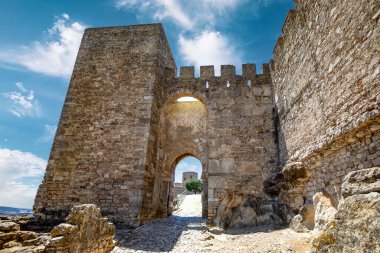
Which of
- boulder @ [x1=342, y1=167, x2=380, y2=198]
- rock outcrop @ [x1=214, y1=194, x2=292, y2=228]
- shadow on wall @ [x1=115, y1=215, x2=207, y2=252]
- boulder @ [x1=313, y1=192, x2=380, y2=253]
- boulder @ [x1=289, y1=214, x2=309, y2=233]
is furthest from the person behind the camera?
rock outcrop @ [x1=214, y1=194, x2=292, y2=228]

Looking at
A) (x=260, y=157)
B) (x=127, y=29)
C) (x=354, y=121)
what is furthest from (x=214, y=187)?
(x=127, y=29)

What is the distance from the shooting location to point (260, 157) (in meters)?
8.38

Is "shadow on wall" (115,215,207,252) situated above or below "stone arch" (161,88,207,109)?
below

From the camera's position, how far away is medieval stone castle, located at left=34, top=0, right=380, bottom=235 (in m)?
4.16

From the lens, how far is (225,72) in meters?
9.65

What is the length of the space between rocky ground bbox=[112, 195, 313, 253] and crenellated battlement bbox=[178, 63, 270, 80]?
5.84 meters

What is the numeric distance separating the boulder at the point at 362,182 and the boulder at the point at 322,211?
5.06 feet

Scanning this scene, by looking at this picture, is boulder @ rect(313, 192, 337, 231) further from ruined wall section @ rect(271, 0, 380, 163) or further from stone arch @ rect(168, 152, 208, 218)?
stone arch @ rect(168, 152, 208, 218)

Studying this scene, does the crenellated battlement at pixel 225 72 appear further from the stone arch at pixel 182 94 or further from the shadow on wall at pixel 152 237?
the shadow on wall at pixel 152 237

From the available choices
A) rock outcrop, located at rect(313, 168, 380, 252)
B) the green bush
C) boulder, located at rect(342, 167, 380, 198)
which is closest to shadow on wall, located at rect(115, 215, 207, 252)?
rock outcrop, located at rect(313, 168, 380, 252)

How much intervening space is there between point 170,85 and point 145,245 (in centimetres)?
636

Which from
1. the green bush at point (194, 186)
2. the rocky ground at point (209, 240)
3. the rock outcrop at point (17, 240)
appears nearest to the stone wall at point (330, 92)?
the rocky ground at point (209, 240)

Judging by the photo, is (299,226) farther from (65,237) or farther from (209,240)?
(65,237)

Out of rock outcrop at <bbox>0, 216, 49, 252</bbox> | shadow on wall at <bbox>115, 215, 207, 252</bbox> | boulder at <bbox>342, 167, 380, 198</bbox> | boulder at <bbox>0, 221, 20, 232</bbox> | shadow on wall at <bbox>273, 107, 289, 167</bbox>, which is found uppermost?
shadow on wall at <bbox>273, 107, 289, 167</bbox>
